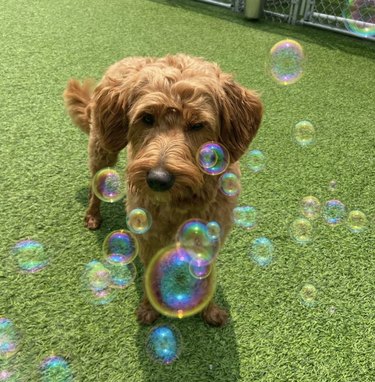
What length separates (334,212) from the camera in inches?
145

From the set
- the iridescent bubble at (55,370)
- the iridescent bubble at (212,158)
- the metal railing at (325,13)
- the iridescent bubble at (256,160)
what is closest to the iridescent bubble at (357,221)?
the iridescent bubble at (256,160)

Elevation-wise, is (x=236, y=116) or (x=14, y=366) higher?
(x=236, y=116)

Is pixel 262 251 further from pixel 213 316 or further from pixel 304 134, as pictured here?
pixel 304 134

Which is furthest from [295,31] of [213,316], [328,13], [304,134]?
[213,316]

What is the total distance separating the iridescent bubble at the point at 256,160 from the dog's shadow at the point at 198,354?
5.50 feet

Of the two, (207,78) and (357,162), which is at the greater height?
(207,78)

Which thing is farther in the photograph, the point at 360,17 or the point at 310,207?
the point at 360,17

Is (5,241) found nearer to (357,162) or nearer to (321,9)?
(357,162)

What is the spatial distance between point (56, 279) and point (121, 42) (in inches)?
193

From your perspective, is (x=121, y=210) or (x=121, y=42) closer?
(x=121, y=210)

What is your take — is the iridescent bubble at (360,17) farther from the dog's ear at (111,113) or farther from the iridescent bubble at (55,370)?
the iridescent bubble at (55,370)

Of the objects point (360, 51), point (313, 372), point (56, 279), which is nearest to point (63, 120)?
A: point (56, 279)

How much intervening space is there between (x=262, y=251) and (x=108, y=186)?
1.35 meters

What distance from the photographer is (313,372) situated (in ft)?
8.18
